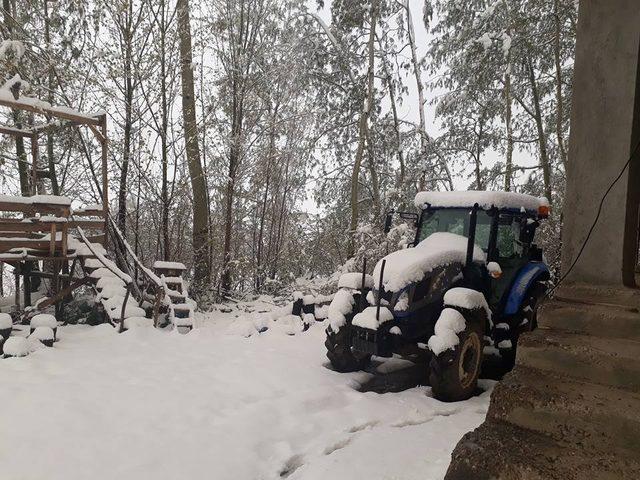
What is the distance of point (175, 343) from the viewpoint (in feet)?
21.3

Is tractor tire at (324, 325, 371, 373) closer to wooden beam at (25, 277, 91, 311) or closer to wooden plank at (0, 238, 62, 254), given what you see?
wooden beam at (25, 277, 91, 311)

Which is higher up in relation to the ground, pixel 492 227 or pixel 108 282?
pixel 492 227

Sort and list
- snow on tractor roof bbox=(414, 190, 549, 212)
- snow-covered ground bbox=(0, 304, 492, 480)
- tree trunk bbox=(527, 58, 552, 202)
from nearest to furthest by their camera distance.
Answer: snow-covered ground bbox=(0, 304, 492, 480) → snow on tractor roof bbox=(414, 190, 549, 212) → tree trunk bbox=(527, 58, 552, 202)

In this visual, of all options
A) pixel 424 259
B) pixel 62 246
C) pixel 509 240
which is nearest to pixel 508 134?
pixel 509 240

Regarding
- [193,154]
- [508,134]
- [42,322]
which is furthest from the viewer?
[508,134]

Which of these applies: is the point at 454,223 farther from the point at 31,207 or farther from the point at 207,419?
the point at 31,207

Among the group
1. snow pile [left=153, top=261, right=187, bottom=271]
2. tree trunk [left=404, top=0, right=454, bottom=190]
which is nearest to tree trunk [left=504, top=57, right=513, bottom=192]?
tree trunk [left=404, top=0, right=454, bottom=190]

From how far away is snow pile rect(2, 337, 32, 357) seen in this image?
506cm

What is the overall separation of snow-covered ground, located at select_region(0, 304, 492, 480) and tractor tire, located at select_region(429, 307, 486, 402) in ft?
0.42

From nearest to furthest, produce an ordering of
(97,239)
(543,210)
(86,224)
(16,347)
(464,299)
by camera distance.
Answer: (464,299)
(16,347)
(543,210)
(86,224)
(97,239)

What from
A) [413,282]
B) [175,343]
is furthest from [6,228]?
[413,282]

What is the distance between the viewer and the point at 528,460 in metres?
1.57

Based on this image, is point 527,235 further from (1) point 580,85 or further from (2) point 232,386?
(2) point 232,386

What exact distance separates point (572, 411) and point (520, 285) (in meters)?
4.05
